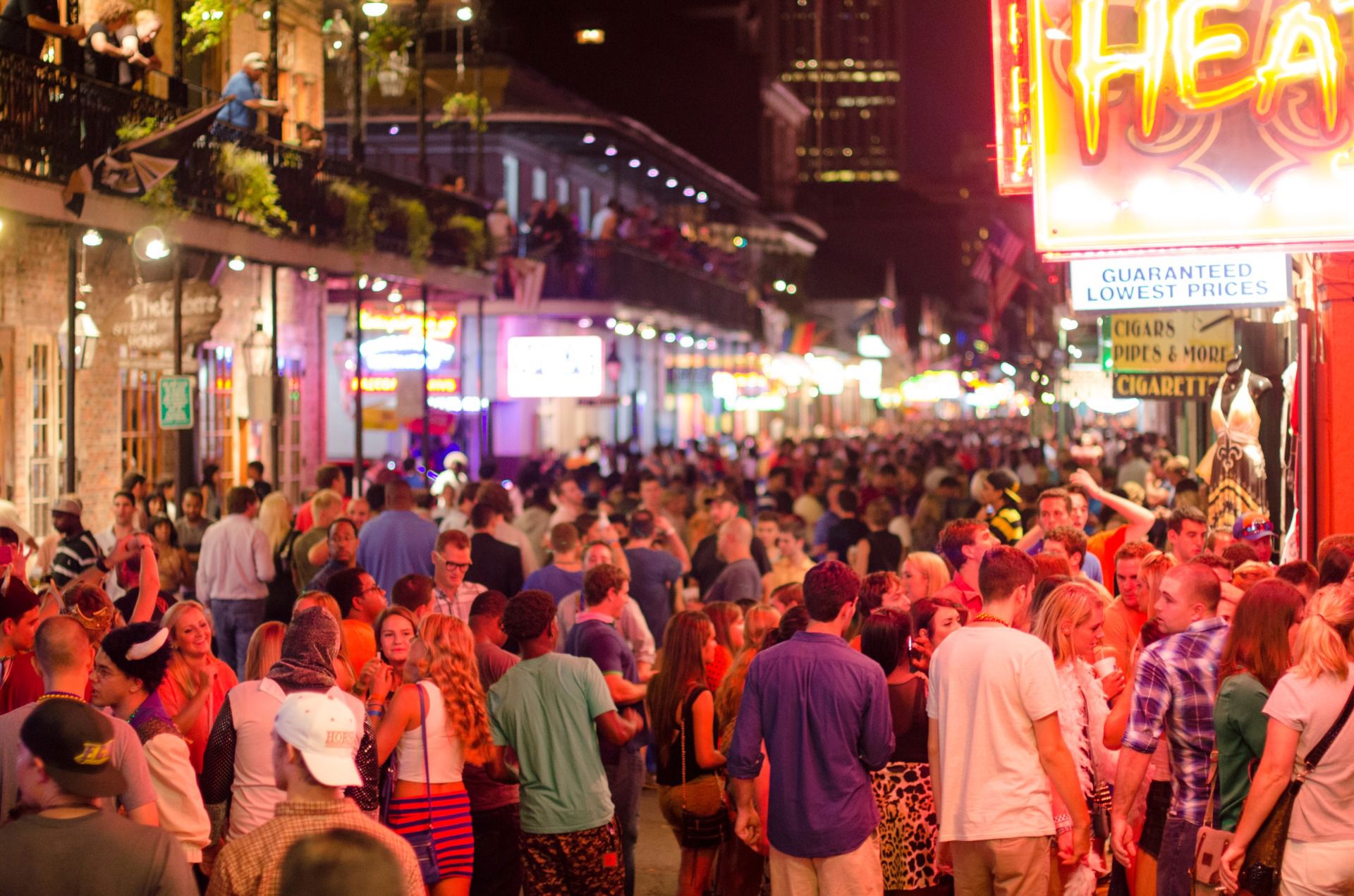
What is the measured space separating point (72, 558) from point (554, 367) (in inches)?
607

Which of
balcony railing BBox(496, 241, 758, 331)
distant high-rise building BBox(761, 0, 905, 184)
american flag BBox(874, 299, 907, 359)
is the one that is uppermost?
distant high-rise building BBox(761, 0, 905, 184)

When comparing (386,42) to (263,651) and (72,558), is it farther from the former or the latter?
(263,651)

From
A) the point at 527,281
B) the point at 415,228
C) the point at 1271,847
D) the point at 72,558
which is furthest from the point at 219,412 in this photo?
the point at 1271,847

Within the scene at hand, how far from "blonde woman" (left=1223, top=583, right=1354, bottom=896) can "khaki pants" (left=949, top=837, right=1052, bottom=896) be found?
0.81 m

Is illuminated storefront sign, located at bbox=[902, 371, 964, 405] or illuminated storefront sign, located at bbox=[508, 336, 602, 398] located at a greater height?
illuminated storefront sign, located at bbox=[902, 371, 964, 405]

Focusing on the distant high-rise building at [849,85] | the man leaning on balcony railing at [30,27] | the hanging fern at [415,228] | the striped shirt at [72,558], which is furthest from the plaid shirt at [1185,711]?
the distant high-rise building at [849,85]

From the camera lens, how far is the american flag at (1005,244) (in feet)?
104

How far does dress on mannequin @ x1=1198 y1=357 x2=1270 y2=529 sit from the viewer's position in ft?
42.7

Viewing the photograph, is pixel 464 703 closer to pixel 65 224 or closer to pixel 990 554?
pixel 990 554

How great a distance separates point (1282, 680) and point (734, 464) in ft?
86.4

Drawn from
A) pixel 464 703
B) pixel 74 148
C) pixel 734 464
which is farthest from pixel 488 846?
pixel 734 464

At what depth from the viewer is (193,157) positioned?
611 inches

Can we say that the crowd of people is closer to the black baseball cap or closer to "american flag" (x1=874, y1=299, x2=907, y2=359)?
the black baseball cap

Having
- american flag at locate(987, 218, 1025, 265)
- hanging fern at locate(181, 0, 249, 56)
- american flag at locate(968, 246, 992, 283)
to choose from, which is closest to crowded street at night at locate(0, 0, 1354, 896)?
hanging fern at locate(181, 0, 249, 56)
